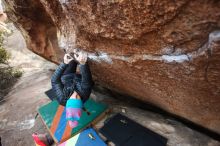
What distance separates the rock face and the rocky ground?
37 centimetres

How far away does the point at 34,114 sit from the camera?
18.0 ft

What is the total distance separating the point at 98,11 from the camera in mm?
2756

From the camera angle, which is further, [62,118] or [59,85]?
[62,118]

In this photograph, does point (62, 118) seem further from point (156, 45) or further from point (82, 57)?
point (156, 45)

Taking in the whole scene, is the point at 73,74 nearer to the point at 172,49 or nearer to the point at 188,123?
the point at 172,49

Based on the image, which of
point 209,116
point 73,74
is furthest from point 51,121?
point 209,116

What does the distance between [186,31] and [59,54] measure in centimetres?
431

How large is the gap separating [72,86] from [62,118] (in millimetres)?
1120

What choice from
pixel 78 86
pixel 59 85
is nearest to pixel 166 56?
pixel 78 86

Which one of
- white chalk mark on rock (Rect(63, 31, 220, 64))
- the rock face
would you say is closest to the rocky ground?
the rock face

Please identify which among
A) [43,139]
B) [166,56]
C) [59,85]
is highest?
[166,56]

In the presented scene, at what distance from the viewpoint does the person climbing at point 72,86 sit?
3.58m

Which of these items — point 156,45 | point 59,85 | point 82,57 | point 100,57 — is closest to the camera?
point 156,45

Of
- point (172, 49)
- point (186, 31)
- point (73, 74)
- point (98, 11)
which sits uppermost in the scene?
point (98, 11)
